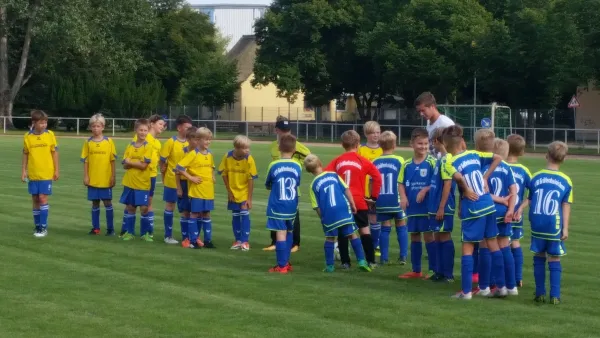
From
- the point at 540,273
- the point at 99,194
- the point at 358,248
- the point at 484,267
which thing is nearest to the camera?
the point at 540,273

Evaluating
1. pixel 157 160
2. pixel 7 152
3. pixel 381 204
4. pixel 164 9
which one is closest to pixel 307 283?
pixel 381 204

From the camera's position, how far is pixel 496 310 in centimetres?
931

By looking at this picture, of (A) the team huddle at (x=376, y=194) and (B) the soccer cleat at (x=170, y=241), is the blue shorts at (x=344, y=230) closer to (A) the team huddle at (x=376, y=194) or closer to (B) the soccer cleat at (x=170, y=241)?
(A) the team huddle at (x=376, y=194)

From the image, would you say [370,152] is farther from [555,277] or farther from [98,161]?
[98,161]

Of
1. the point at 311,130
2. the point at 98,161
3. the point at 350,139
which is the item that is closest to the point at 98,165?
the point at 98,161

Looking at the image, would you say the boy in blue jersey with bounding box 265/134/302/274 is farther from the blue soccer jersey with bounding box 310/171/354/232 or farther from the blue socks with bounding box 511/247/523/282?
the blue socks with bounding box 511/247/523/282

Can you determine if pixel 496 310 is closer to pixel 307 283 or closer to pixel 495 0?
pixel 307 283

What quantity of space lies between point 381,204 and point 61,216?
285 inches

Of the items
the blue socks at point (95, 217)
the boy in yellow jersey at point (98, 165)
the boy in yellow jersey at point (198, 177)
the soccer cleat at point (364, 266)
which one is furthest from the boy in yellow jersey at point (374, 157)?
the blue socks at point (95, 217)

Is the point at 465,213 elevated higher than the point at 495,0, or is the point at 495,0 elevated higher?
the point at 495,0

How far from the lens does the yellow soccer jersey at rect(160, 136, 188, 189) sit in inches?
551

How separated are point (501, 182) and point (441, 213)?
0.72 metres

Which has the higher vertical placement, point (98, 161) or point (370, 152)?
point (370, 152)

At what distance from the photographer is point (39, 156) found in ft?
47.1
